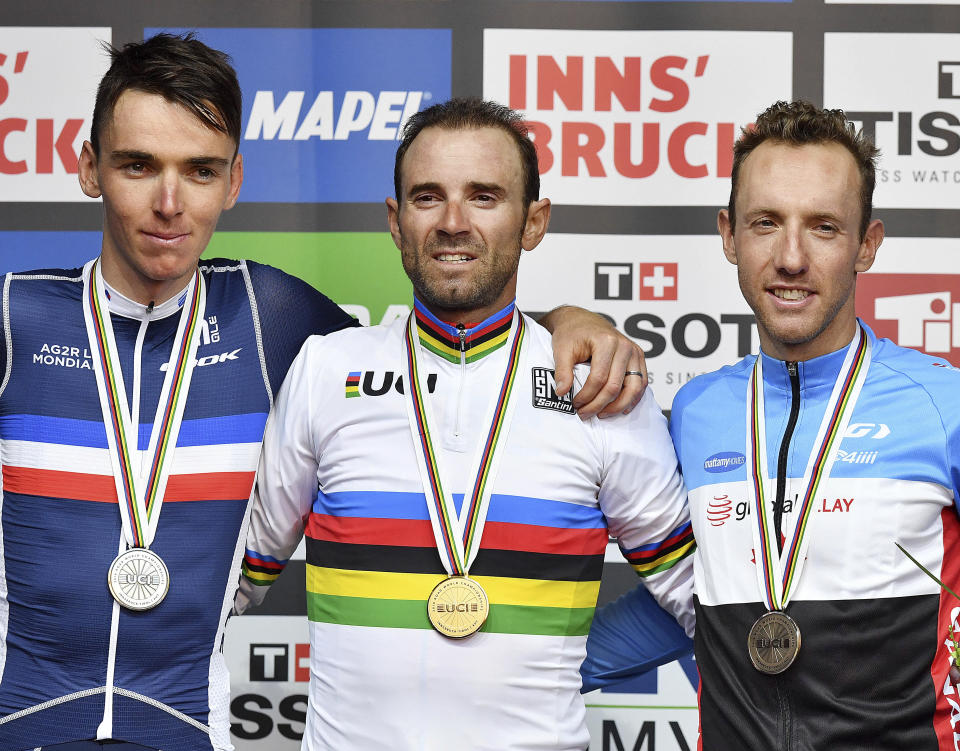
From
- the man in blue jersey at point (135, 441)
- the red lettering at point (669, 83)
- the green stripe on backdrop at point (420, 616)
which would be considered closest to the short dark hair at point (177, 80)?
the man in blue jersey at point (135, 441)

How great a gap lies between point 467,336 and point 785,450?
0.60 m

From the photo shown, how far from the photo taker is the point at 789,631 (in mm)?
1771

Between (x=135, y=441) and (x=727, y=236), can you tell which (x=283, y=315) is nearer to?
(x=135, y=441)

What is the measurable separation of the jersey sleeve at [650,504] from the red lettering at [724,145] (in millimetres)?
1170

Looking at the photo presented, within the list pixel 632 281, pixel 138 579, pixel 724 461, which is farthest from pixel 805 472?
pixel 632 281

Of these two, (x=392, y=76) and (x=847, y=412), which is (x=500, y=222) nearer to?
(x=847, y=412)

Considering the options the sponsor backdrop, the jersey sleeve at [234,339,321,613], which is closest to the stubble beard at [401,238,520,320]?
the jersey sleeve at [234,339,321,613]

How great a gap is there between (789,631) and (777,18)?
191 cm

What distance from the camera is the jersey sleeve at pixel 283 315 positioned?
2.05 m

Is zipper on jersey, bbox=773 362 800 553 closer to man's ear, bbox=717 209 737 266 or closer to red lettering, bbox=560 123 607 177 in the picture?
man's ear, bbox=717 209 737 266

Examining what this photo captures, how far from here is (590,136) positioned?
305cm

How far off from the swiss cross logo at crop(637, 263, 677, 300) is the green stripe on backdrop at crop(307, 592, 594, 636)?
4.37 ft

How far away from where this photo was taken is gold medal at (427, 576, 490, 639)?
1.82 meters

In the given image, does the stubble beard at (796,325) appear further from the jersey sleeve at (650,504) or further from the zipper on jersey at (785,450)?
the jersey sleeve at (650,504)
